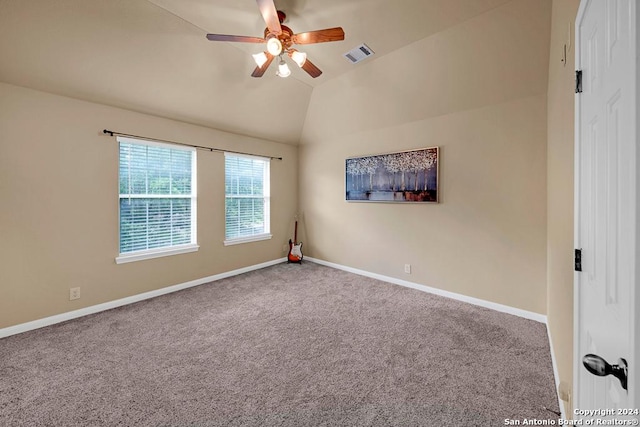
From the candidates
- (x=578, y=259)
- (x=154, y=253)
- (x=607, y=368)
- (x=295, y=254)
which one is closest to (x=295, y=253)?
(x=295, y=254)

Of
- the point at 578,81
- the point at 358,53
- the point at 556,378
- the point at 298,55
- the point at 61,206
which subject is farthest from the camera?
the point at 358,53

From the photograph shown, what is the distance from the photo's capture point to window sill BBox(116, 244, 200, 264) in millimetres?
3262

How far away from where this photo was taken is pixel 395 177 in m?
3.92

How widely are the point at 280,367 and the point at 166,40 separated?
3282 millimetres

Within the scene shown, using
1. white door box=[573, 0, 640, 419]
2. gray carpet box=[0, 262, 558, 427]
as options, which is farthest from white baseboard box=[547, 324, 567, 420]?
white door box=[573, 0, 640, 419]

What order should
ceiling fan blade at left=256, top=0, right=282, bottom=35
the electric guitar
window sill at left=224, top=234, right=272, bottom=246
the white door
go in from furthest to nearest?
the electric guitar, window sill at left=224, top=234, right=272, bottom=246, ceiling fan blade at left=256, top=0, right=282, bottom=35, the white door

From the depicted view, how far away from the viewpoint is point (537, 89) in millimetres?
2715

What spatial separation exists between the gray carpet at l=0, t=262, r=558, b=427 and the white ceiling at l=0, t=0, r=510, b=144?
2.55m

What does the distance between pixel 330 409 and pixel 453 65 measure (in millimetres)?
3384

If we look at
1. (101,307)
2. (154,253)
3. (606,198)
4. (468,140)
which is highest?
(468,140)

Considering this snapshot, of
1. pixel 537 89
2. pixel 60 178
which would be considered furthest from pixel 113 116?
pixel 537 89

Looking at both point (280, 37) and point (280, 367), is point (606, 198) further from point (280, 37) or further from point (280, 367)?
point (280, 37)

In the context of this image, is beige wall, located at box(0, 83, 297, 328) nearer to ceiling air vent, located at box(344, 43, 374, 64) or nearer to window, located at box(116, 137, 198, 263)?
window, located at box(116, 137, 198, 263)

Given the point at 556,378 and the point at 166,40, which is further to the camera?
the point at 166,40
